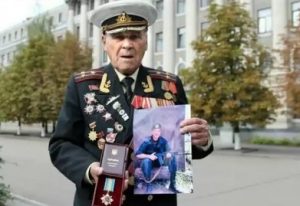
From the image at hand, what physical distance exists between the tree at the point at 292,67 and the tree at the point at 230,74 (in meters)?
1.44

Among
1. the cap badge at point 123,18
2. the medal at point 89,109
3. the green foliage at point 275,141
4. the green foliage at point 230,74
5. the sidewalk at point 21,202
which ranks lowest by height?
the green foliage at point 275,141

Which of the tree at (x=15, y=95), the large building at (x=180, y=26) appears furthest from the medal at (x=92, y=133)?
the tree at (x=15, y=95)

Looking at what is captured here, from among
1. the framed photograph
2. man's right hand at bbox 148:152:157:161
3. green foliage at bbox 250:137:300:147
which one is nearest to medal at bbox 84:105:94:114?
the framed photograph

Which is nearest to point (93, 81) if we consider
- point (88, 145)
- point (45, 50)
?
point (88, 145)

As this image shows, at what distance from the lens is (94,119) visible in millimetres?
2061

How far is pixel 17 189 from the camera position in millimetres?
9891

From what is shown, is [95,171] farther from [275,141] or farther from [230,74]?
[275,141]

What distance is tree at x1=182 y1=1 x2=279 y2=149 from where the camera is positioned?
68.5 ft

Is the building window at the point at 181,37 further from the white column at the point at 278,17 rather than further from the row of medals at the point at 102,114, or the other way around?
the row of medals at the point at 102,114

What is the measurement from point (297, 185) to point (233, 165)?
4.72 metres

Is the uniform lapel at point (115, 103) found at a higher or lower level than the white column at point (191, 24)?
lower

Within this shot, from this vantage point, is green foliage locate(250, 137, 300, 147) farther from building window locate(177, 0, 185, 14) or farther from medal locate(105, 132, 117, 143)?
medal locate(105, 132, 117, 143)

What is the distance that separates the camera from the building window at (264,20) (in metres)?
30.4

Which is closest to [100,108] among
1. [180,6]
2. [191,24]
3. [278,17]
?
[278,17]
